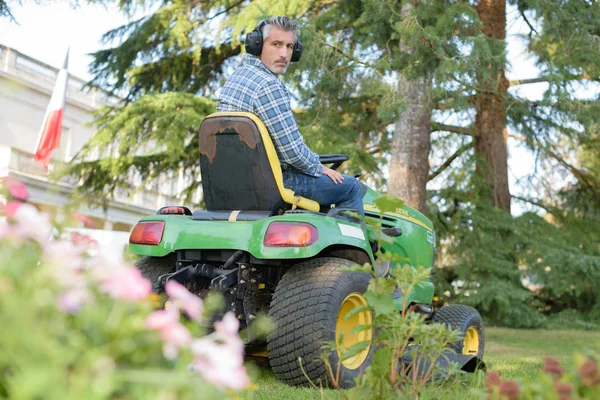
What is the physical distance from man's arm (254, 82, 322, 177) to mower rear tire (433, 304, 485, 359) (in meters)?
1.56

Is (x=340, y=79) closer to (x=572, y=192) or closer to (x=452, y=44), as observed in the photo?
(x=452, y=44)

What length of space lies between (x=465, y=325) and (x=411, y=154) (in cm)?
405

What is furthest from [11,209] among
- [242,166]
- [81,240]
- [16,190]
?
[242,166]

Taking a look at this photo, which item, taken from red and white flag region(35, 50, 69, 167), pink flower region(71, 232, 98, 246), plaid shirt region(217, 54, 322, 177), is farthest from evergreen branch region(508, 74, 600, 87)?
red and white flag region(35, 50, 69, 167)

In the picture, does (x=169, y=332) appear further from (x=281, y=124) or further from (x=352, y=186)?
(x=352, y=186)

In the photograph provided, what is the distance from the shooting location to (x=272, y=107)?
379cm

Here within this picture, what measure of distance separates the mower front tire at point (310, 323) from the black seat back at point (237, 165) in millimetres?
420

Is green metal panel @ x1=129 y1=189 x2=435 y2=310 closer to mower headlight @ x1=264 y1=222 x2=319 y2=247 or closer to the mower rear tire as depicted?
mower headlight @ x1=264 y1=222 x2=319 y2=247

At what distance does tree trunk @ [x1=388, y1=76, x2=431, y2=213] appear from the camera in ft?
28.0

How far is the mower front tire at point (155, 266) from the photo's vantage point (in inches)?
163

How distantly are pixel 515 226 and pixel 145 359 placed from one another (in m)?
10.8

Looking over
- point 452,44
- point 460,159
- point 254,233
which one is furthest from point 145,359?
point 460,159

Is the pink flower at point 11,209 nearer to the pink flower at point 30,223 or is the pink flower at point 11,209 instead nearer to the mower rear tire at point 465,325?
the pink flower at point 30,223

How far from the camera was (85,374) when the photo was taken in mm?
900
